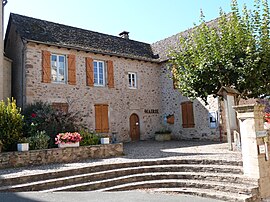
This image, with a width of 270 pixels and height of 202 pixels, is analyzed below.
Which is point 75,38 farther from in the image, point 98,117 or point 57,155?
point 57,155

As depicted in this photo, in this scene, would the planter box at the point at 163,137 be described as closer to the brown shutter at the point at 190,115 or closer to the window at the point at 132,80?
the brown shutter at the point at 190,115

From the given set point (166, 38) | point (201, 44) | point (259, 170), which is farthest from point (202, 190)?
point (166, 38)

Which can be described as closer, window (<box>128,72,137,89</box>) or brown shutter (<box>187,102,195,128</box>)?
brown shutter (<box>187,102,195,128</box>)

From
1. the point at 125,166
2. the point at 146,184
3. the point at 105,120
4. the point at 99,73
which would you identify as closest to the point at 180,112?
the point at 105,120

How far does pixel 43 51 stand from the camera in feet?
41.0

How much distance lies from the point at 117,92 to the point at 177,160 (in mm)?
8231

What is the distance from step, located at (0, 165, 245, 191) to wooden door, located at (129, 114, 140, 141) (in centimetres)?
824

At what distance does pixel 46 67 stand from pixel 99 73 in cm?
315

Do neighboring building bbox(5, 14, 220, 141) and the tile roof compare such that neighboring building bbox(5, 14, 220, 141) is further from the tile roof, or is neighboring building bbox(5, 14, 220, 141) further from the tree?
the tree

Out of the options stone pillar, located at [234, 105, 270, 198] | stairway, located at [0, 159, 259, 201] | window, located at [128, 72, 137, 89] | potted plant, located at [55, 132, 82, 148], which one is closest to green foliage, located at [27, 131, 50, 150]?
potted plant, located at [55, 132, 82, 148]

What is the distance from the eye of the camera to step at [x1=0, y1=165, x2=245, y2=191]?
5777 millimetres

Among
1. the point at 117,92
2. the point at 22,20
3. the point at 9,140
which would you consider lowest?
the point at 9,140

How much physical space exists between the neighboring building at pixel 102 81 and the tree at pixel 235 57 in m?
4.33

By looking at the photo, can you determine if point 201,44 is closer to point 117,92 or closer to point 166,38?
point 117,92
